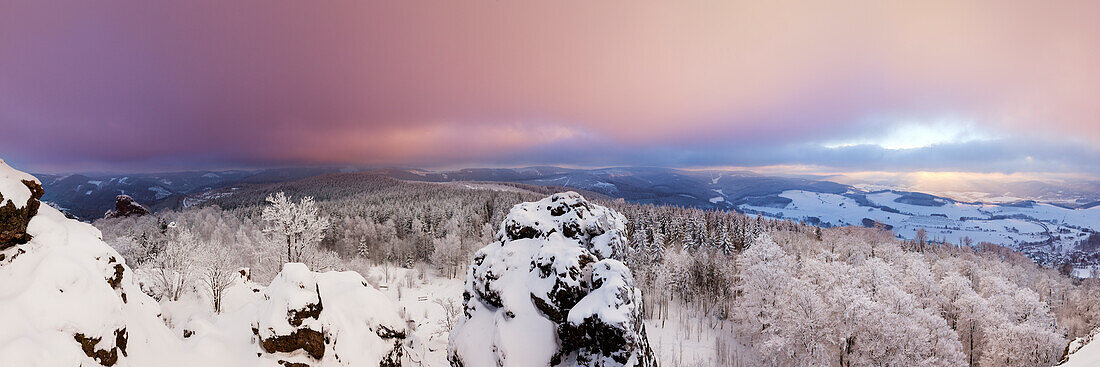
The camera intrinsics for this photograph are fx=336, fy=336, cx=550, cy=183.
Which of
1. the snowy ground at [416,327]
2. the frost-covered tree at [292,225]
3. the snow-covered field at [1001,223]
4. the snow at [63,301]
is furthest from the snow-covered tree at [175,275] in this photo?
the snow-covered field at [1001,223]

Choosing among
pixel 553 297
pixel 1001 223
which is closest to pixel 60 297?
pixel 553 297

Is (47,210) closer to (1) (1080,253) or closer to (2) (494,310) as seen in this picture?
(2) (494,310)

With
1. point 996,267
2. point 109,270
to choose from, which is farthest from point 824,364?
point 996,267

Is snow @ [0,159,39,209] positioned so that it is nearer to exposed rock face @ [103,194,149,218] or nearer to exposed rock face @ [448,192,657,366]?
exposed rock face @ [448,192,657,366]

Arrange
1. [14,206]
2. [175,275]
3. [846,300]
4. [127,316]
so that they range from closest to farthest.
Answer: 1. [14,206]
2. [127,316]
3. [846,300]
4. [175,275]

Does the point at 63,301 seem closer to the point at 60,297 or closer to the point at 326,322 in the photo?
the point at 60,297

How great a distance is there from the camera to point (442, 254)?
62625 mm

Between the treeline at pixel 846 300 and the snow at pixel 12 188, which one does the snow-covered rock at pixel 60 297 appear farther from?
the treeline at pixel 846 300

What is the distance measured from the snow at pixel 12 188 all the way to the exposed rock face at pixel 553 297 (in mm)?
14309

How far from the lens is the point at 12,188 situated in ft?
31.3

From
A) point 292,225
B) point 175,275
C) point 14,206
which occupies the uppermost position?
point 14,206

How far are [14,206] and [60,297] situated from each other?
317cm

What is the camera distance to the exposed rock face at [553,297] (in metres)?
13.0

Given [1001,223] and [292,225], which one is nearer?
[292,225]
